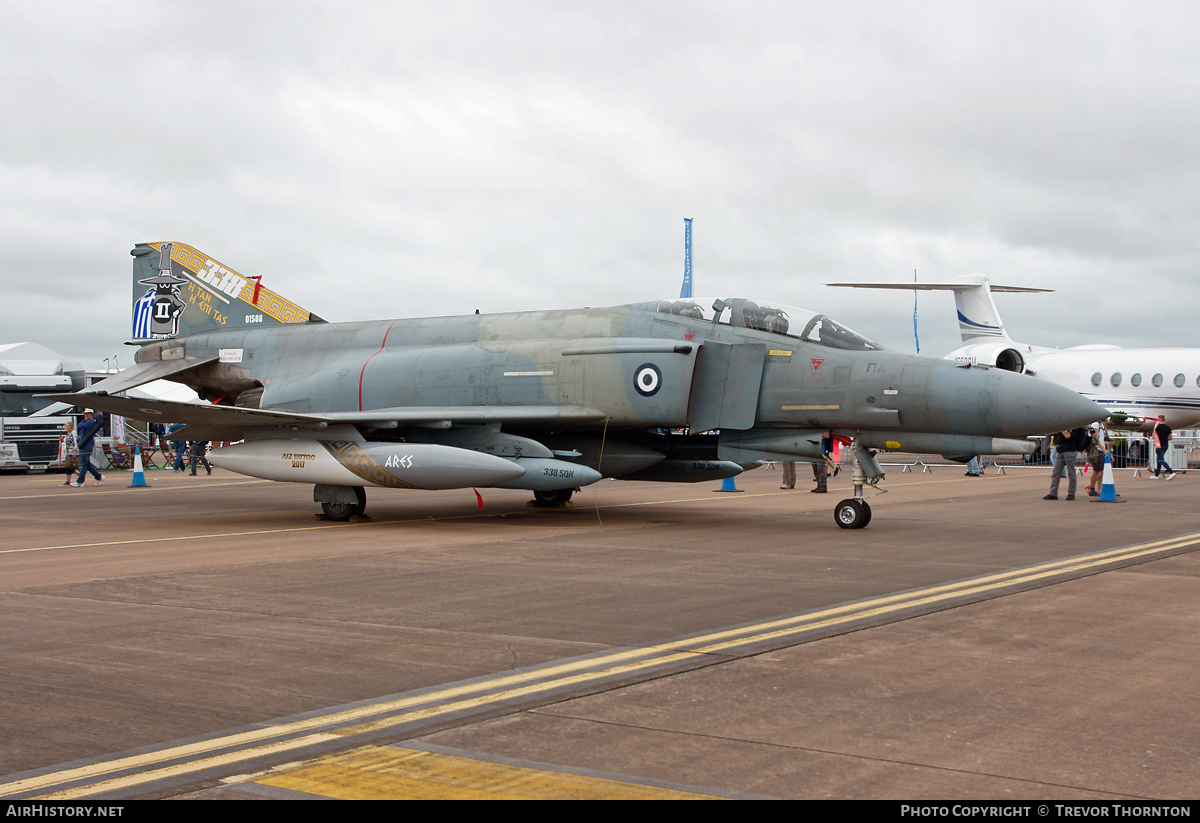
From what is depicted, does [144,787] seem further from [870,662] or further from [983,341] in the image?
[983,341]

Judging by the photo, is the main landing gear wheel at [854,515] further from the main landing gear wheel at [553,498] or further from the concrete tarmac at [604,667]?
the main landing gear wheel at [553,498]

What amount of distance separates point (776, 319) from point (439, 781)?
10.4 m

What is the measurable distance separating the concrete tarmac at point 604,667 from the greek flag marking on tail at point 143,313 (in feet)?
24.2

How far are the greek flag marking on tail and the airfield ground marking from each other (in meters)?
15.0

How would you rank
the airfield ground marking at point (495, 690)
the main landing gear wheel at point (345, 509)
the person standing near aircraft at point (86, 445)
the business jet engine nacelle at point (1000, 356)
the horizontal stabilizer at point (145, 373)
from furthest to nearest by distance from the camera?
the business jet engine nacelle at point (1000, 356) → the person standing near aircraft at point (86, 445) → the horizontal stabilizer at point (145, 373) → the main landing gear wheel at point (345, 509) → the airfield ground marking at point (495, 690)

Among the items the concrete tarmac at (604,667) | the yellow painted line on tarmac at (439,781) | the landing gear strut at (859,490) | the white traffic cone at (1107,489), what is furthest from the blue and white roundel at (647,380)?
the yellow painted line on tarmac at (439,781)

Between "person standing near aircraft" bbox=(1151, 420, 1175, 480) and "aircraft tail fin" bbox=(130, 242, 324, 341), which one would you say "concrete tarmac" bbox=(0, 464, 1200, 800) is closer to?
"aircraft tail fin" bbox=(130, 242, 324, 341)

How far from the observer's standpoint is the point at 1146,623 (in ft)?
21.2

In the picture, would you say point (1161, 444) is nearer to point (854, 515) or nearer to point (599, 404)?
point (854, 515)

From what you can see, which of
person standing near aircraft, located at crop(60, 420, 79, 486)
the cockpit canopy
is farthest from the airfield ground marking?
person standing near aircraft, located at crop(60, 420, 79, 486)

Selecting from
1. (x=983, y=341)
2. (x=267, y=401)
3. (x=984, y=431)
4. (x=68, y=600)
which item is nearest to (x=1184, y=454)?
(x=983, y=341)

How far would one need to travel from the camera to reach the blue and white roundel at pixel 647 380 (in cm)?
1312

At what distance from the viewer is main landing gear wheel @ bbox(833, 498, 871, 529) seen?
1245 centimetres

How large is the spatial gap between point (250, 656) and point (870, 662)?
10.9 ft
